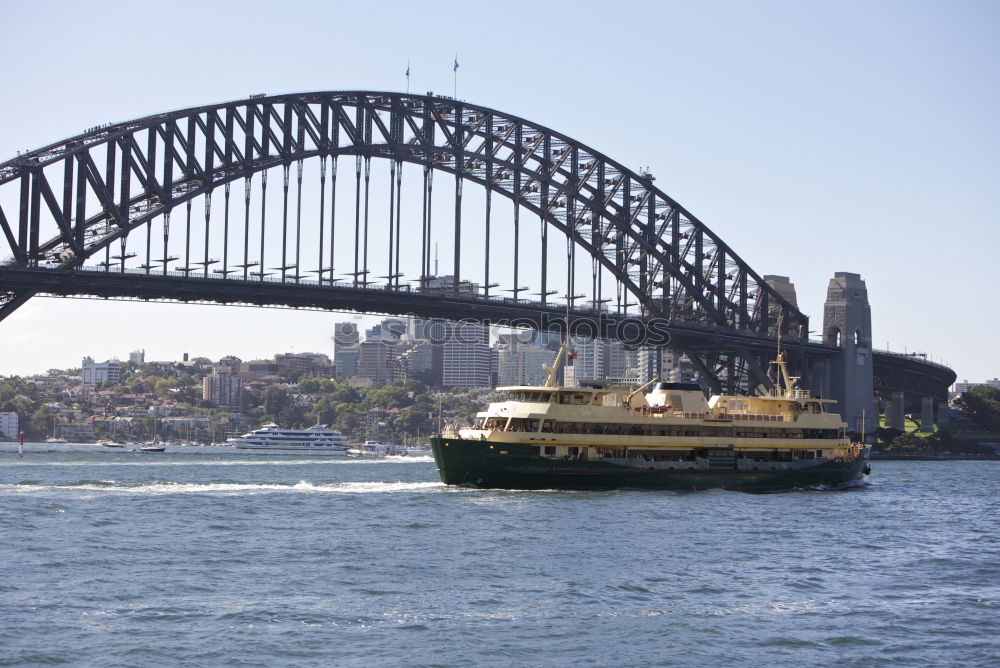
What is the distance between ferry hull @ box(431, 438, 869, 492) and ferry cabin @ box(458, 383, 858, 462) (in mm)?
474

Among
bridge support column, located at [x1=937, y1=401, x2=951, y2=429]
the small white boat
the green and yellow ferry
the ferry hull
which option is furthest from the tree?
the ferry hull

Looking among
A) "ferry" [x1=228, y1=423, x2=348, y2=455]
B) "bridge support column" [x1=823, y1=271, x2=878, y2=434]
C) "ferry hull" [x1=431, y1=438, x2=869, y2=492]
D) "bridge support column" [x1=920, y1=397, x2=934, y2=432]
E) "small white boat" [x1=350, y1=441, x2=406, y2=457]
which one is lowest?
"small white boat" [x1=350, y1=441, x2=406, y2=457]

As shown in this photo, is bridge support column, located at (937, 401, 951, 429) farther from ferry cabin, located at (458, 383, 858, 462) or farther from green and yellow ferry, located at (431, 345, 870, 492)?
green and yellow ferry, located at (431, 345, 870, 492)

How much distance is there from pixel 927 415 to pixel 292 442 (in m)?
66.6

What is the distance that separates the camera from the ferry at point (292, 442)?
13600 centimetres

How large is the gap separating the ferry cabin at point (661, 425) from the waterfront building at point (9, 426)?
144m

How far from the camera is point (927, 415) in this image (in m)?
136

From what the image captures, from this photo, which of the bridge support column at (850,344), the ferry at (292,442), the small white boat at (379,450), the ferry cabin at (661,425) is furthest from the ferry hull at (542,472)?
the small white boat at (379,450)

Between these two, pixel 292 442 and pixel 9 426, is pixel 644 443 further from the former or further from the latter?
pixel 9 426

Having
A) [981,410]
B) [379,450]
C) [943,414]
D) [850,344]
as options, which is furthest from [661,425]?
[981,410]

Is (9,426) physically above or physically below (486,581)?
above

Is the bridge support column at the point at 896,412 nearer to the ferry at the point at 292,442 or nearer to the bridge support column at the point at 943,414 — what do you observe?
the bridge support column at the point at 943,414

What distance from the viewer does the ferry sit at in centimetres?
13600

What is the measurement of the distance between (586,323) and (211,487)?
45.2m
